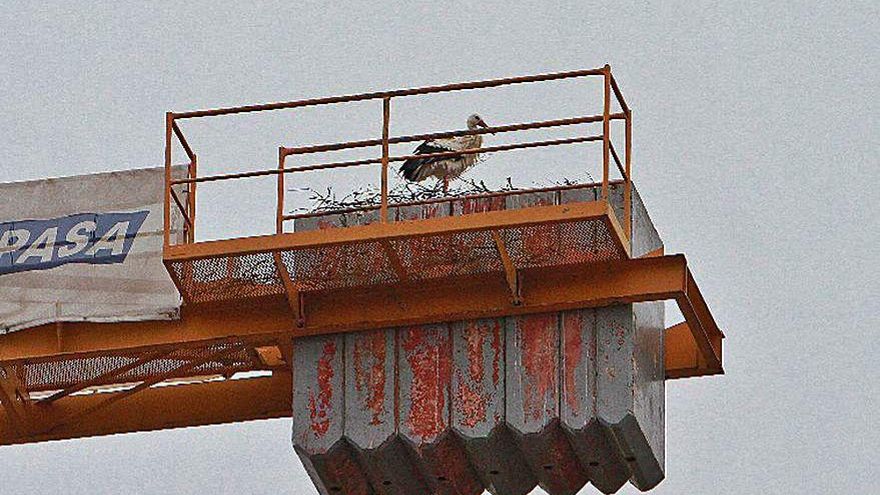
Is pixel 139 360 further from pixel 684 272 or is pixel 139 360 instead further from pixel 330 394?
pixel 684 272

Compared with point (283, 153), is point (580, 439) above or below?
below

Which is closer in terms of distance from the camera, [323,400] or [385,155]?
[385,155]

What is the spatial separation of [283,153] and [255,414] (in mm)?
3415

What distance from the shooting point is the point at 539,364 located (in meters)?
32.3

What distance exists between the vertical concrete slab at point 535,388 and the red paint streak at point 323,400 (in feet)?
5.72

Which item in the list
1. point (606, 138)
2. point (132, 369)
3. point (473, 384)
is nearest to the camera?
point (606, 138)

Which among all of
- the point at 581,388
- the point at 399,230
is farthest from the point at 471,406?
the point at 399,230

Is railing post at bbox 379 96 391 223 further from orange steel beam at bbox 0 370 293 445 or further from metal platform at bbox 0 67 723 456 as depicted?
orange steel beam at bbox 0 370 293 445

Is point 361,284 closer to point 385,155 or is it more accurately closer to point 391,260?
point 391,260

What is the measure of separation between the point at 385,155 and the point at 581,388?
274 centimetres

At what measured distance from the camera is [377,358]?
1296 inches

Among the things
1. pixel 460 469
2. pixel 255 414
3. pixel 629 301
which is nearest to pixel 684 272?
pixel 629 301

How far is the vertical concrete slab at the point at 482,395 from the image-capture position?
32281 millimetres

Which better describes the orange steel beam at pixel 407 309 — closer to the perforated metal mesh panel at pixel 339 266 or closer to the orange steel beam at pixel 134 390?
the perforated metal mesh panel at pixel 339 266
